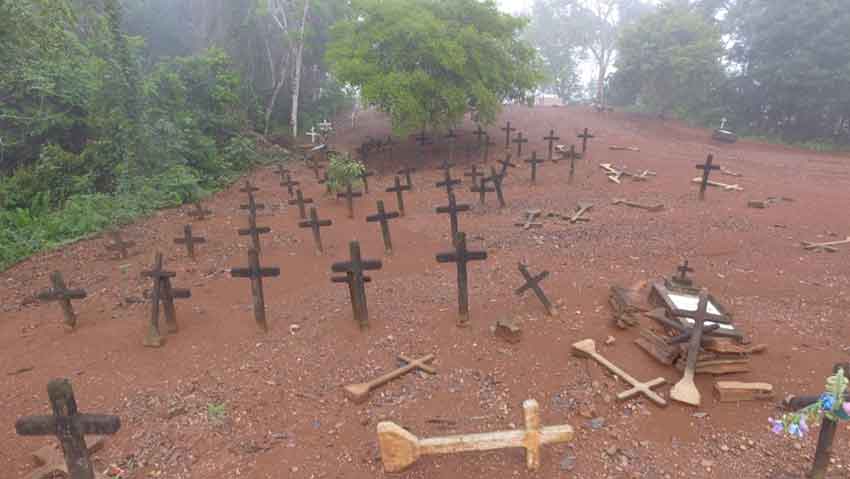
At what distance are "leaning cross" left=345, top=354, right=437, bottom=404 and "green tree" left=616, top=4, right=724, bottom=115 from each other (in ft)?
89.4

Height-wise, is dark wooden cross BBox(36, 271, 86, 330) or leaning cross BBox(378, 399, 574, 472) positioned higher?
dark wooden cross BBox(36, 271, 86, 330)

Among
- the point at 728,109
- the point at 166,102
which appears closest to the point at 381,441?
the point at 166,102

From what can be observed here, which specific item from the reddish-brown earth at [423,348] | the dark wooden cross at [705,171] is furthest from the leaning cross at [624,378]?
the dark wooden cross at [705,171]

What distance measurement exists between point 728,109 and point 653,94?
4462 millimetres

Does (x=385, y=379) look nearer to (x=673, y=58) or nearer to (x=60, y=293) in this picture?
(x=60, y=293)

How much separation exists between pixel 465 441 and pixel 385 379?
70.5 inches

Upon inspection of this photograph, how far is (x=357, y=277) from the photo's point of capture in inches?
274

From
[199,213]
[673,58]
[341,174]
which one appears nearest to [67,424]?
[199,213]

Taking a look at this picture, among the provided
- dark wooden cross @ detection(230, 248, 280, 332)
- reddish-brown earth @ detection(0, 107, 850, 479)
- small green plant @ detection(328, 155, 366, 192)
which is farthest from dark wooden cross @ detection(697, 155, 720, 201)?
dark wooden cross @ detection(230, 248, 280, 332)

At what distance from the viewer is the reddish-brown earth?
15.7 feet

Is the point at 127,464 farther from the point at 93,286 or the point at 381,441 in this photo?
the point at 93,286

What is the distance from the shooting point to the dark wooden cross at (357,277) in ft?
22.3

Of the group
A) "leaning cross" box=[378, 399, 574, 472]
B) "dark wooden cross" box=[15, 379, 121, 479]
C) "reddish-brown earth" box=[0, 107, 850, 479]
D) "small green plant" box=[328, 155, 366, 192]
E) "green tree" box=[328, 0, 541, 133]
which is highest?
"green tree" box=[328, 0, 541, 133]

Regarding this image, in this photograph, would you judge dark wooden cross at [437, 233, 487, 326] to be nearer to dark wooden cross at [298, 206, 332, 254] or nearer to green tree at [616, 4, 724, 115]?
dark wooden cross at [298, 206, 332, 254]
